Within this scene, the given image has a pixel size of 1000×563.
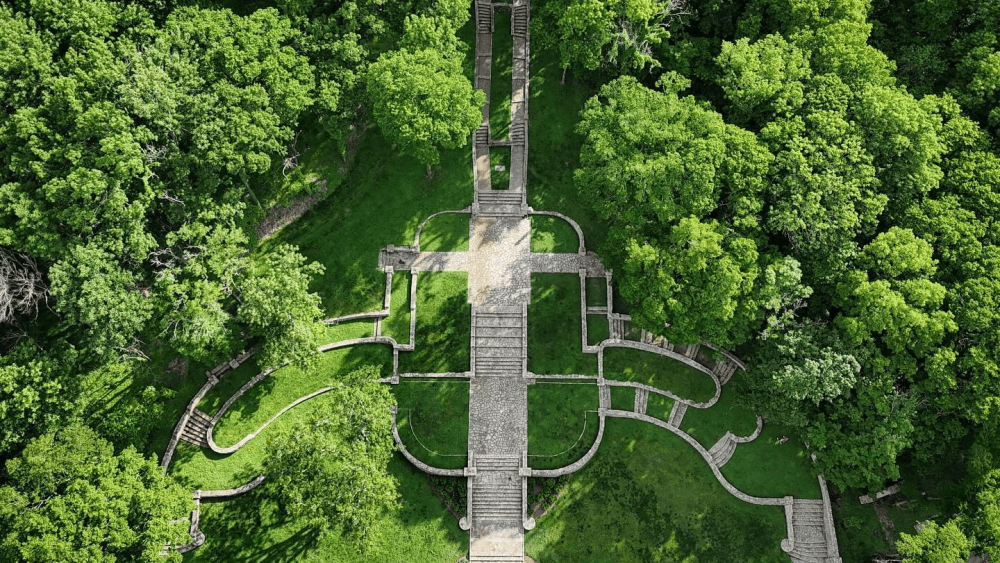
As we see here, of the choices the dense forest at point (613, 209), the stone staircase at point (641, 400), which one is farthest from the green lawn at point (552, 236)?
the stone staircase at point (641, 400)

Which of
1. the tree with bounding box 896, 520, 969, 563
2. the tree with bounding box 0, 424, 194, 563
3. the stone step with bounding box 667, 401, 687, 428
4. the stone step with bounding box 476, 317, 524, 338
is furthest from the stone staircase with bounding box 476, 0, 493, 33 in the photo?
the tree with bounding box 896, 520, 969, 563

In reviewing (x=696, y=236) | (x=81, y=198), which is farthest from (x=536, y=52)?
(x=81, y=198)

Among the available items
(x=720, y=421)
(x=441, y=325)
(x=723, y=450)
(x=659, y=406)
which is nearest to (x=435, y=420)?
(x=441, y=325)

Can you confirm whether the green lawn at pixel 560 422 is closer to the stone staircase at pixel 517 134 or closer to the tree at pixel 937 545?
the stone staircase at pixel 517 134

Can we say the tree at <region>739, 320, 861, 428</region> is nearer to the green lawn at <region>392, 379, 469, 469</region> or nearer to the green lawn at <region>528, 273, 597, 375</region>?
the green lawn at <region>528, 273, 597, 375</region>

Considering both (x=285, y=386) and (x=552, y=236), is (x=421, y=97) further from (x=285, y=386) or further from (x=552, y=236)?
(x=285, y=386)
